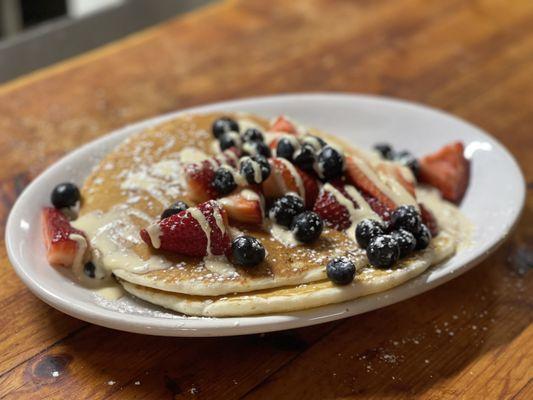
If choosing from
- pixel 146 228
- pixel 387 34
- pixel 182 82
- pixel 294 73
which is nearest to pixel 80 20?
pixel 182 82

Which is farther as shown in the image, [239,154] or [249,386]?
[239,154]

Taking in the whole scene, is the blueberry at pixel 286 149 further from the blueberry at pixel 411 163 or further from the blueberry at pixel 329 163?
the blueberry at pixel 411 163

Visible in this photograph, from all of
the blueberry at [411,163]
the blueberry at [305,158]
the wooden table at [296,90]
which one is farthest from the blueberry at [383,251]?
the blueberry at [411,163]

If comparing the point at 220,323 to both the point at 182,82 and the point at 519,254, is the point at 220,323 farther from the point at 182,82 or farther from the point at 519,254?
the point at 182,82

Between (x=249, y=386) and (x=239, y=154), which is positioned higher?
(x=239, y=154)

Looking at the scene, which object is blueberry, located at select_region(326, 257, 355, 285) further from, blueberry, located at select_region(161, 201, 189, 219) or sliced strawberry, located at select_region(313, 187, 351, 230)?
blueberry, located at select_region(161, 201, 189, 219)

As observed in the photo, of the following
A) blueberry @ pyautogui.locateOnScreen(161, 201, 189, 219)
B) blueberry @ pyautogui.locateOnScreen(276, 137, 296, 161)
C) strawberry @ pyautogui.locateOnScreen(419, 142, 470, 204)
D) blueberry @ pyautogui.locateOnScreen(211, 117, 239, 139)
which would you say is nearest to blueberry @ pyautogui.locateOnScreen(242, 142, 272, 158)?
blueberry @ pyautogui.locateOnScreen(276, 137, 296, 161)
